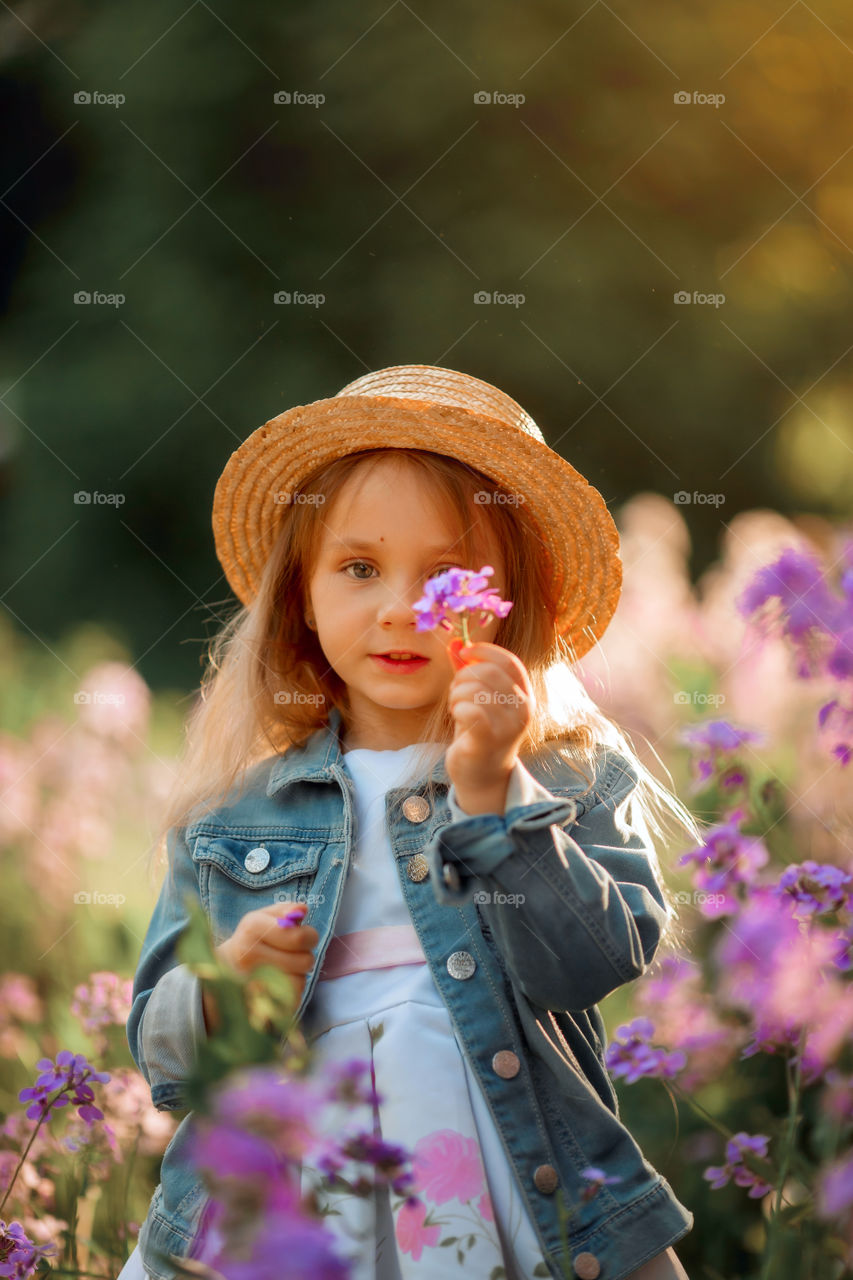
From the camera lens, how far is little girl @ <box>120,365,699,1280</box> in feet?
4.31

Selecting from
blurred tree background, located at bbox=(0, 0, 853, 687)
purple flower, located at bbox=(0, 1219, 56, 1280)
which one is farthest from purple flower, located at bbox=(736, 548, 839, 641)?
blurred tree background, located at bbox=(0, 0, 853, 687)

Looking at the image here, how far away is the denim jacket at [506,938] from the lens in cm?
131

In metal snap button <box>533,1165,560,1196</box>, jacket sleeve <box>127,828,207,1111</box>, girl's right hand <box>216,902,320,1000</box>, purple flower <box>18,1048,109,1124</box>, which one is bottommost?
purple flower <box>18,1048,109,1124</box>

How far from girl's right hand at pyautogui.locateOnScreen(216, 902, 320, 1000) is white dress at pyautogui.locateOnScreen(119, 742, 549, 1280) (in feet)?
0.35

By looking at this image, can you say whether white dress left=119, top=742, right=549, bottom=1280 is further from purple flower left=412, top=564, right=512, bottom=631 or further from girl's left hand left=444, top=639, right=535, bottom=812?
purple flower left=412, top=564, right=512, bottom=631

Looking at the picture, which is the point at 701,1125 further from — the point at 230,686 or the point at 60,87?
the point at 60,87

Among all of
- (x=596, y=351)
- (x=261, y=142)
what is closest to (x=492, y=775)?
(x=596, y=351)

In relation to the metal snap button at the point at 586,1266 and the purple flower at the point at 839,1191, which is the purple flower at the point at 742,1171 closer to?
the metal snap button at the point at 586,1266

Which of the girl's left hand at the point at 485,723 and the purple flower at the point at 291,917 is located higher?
the girl's left hand at the point at 485,723

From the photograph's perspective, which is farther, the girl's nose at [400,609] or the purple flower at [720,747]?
the purple flower at [720,747]

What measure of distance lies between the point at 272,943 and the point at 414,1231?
0.36 metres

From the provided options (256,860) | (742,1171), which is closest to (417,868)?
(256,860)

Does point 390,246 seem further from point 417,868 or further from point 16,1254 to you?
point 16,1254

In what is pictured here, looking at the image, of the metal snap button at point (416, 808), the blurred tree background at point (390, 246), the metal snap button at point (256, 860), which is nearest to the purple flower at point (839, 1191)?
the metal snap button at point (416, 808)
